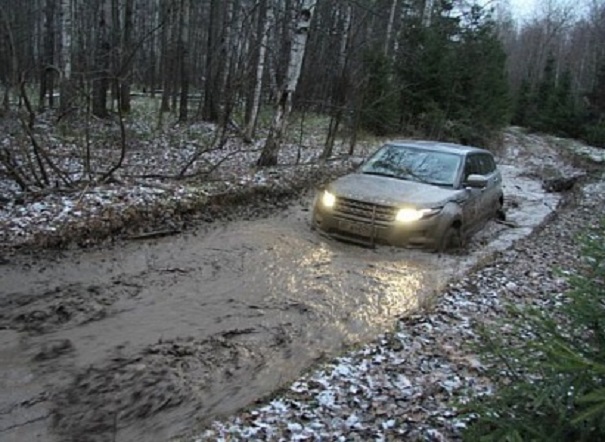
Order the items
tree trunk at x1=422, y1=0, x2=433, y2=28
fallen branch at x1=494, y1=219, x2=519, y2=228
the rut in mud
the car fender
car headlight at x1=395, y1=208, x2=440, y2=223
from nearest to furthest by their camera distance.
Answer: the rut in mud → car headlight at x1=395, y1=208, x2=440, y2=223 → the car fender → fallen branch at x1=494, y1=219, x2=519, y2=228 → tree trunk at x1=422, y1=0, x2=433, y2=28

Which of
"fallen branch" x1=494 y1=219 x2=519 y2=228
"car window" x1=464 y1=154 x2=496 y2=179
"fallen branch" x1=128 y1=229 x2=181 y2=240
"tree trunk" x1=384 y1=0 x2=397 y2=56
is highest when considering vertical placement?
"tree trunk" x1=384 y1=0 x2=397 y2=56

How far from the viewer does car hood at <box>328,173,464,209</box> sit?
833cm

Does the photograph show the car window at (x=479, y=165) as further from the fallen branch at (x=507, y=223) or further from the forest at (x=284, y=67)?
the forest at (x=284, y=67)

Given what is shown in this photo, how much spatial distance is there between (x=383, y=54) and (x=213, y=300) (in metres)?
18.7

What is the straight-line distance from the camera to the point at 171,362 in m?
5.07

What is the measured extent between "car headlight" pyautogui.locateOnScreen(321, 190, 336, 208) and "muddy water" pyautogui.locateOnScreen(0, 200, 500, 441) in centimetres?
61

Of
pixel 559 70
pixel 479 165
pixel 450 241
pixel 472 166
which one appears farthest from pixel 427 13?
pixel 559 70

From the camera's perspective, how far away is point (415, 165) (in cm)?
947

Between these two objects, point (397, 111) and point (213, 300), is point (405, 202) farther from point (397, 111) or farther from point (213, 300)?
point (397, 111)

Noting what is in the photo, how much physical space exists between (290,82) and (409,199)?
586 centimetres

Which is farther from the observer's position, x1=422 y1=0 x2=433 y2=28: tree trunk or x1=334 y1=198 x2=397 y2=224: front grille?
x1=422 y1=0 x2=433 y2=28: tree trunk

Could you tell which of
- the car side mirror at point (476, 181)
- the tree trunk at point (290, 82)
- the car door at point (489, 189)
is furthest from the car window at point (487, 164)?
the tree trunk at point (290, 82)

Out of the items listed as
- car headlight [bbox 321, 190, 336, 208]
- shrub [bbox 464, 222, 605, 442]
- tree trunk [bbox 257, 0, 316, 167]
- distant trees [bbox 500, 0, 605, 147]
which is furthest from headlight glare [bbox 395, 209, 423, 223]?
distant trees [bbox 500, 0, 605, 147]

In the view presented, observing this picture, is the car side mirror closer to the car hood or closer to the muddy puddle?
the car hood
